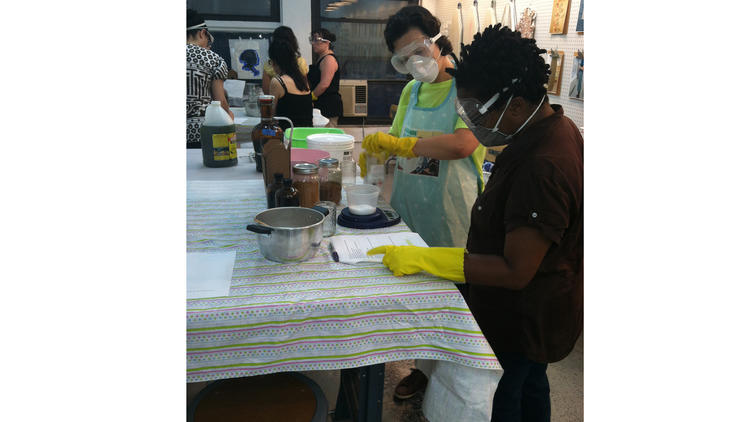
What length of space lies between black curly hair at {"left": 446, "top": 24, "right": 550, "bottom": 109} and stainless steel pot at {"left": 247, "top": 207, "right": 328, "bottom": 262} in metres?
0.61

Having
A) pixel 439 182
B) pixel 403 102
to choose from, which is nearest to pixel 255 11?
pixel 403 102

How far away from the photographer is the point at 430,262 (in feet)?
4.51

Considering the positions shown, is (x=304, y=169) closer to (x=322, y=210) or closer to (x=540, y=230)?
(x=322, y=210)

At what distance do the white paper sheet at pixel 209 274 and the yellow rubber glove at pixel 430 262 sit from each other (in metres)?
0.44

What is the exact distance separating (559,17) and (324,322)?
3.09 meters

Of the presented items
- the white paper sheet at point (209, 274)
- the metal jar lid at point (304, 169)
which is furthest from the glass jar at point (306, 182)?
the white paper sheet at point (209, 274)

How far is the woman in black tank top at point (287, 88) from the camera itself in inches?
151

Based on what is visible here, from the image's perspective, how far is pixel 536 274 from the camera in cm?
148

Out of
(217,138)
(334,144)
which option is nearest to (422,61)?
(334,144)

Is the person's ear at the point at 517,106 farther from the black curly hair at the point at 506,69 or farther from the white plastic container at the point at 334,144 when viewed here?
the white plastic container at the point at 334,144

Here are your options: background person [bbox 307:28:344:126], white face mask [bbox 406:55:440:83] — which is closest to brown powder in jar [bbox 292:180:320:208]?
white face mask [bbox 406:55:440:83]

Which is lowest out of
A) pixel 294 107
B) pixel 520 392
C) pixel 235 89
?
pixel 520 392

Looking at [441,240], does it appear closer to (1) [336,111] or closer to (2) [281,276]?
(2) [281,276]

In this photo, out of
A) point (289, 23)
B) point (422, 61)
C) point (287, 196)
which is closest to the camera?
point (287, 196)
